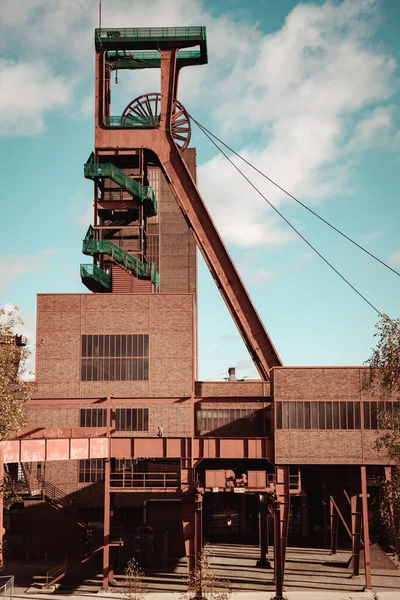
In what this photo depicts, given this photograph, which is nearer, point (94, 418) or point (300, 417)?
point (300, 417)

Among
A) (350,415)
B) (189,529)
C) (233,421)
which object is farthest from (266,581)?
(233,421)

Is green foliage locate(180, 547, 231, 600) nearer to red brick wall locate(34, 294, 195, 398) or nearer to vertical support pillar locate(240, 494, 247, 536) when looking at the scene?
red brick wall locate(34, 294, 195, 398)

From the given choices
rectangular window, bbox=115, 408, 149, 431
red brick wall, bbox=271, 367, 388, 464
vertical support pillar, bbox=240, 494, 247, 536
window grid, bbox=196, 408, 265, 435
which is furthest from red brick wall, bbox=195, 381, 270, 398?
red brick wall, bbox=271, 367, 388, 464

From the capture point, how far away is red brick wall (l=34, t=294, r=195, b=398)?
42.4 m

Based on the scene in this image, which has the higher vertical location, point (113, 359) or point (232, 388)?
point (113, 359)

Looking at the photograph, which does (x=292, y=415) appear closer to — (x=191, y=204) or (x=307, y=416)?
(x=307, y=416)

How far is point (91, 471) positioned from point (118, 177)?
18747mm

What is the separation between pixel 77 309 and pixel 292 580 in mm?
19482

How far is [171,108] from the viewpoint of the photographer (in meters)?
46.1

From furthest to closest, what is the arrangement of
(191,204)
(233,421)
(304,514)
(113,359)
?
(304,514), (233,421), (191,204), (113,359)

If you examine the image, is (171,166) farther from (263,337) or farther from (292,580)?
(292,580)

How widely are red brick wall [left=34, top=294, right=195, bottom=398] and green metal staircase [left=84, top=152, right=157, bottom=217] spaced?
301 inches

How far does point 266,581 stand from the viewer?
3500cm

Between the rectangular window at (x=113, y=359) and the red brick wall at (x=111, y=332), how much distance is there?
32 cm
